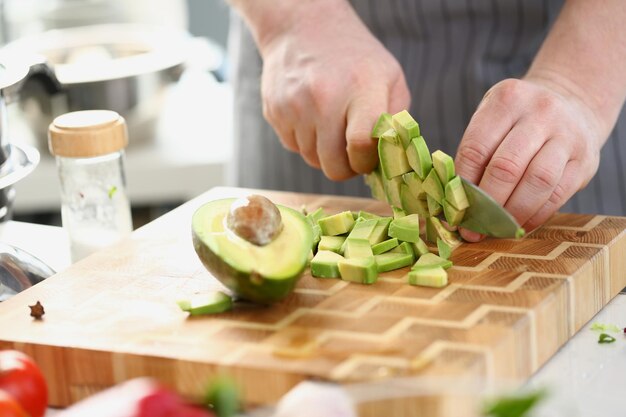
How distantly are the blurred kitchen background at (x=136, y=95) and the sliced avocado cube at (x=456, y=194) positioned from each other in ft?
3.64

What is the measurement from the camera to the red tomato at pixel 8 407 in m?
0.85

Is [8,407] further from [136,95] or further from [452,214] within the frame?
[136,95]

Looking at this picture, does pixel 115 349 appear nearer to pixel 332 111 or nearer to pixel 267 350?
pixel 267 350

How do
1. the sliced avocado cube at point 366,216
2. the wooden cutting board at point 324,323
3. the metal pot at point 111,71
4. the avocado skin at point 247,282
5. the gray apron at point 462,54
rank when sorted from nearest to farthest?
the wooden cutting board at point 324,323 → the avocado skin at point 247,282 → the sliced avocado cube at point 366,216 → the gray apron at point 462,54 → the metal pot at point 111,71

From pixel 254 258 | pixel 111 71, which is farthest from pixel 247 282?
pixel 111 71

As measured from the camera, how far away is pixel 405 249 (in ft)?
4.34

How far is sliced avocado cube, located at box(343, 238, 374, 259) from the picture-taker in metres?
1.30

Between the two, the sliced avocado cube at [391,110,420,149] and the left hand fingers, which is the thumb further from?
the left hand fingers

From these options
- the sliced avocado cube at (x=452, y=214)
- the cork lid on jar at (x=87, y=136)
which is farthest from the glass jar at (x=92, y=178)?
the sliced avocado cube at (x=452, y=214)

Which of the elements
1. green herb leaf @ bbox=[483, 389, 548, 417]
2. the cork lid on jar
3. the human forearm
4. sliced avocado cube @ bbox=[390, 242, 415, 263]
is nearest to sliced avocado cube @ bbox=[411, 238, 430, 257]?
sliced avocado cube @ bbox=[390, 242, 415, 263]

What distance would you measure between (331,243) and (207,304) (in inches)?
9.7

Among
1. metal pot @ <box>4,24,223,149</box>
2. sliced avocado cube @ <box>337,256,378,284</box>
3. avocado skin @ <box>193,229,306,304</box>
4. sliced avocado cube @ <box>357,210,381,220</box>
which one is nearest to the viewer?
avocado skin @ <box>193,229,306,304</box>

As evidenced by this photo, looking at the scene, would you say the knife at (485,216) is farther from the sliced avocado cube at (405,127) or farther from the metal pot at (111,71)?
the metal pot at (111,71)

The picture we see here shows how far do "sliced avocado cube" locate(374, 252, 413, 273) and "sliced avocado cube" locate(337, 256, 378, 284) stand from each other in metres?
0.02
